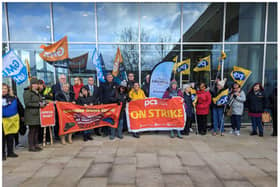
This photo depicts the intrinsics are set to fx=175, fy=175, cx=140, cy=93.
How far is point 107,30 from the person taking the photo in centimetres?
794

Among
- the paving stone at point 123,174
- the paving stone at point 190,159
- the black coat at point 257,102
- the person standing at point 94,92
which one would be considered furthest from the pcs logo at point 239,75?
the person standing at point 94,92

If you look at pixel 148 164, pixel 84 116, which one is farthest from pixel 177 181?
pixel 84 116

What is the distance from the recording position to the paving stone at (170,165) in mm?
3379

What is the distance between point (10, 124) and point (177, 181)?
3.85 m

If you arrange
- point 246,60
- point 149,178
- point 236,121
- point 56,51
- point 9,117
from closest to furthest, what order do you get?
point 149,178
point 9,117
point 56,51
point 236,121
point 246,60

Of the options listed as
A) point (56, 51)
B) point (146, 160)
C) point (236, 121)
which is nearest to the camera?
point (146, 160)

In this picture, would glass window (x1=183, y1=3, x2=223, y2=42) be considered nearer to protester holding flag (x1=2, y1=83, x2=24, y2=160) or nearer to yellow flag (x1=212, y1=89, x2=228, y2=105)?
yellow flag (x1=212, y1=89, x2=228, y2=105)

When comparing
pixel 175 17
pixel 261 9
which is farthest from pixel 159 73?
pixel 261 9

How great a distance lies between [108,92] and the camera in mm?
5691

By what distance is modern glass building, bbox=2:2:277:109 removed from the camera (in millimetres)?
7676

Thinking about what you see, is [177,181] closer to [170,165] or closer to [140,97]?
[170,165]

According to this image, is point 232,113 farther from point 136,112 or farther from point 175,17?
point 175,17

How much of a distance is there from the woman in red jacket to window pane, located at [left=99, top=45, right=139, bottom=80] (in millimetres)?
3074

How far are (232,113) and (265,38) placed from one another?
4.18 meters
